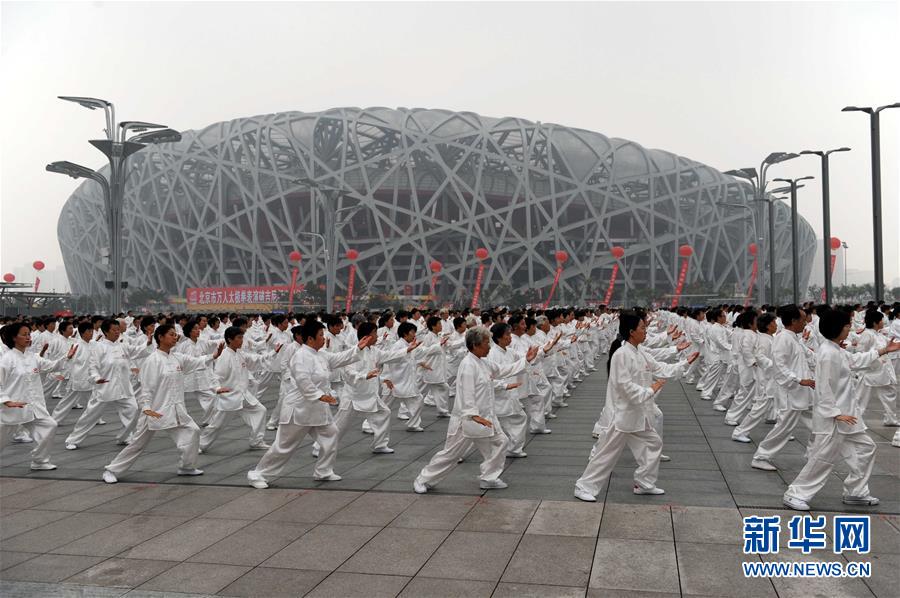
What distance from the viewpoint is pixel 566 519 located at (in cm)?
552

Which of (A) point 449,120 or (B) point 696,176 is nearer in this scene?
(A) point 449,120

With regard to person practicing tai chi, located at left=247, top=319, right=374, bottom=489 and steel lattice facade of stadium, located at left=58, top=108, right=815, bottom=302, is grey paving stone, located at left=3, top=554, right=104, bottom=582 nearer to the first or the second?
person practicing tai chi, located at left=247, top=319, right=374, bottom=489

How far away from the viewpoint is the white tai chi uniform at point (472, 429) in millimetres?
6238

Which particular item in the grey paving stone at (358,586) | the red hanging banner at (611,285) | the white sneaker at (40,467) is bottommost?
the red hanging banner at (611,285)

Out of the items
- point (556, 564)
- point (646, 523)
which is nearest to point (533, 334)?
point (646, 523)

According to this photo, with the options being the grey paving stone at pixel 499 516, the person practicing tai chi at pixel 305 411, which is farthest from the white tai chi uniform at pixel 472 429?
the person practicing tai chi at pixel 305 411

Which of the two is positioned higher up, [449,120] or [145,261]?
[449,120]

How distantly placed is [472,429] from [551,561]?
69.5 inches

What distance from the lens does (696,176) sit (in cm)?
6906

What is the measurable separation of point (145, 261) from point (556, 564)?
70.2 m

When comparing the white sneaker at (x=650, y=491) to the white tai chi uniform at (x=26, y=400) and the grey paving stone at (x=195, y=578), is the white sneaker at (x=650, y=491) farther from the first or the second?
the white tai chi uniform at (x=26, y=400)

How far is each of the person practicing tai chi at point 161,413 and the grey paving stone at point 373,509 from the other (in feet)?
6.61

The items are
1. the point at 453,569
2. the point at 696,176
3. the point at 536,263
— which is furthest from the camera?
the point at 696,176

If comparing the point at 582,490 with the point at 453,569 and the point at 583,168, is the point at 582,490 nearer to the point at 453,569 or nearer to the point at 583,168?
the point at 453,569
